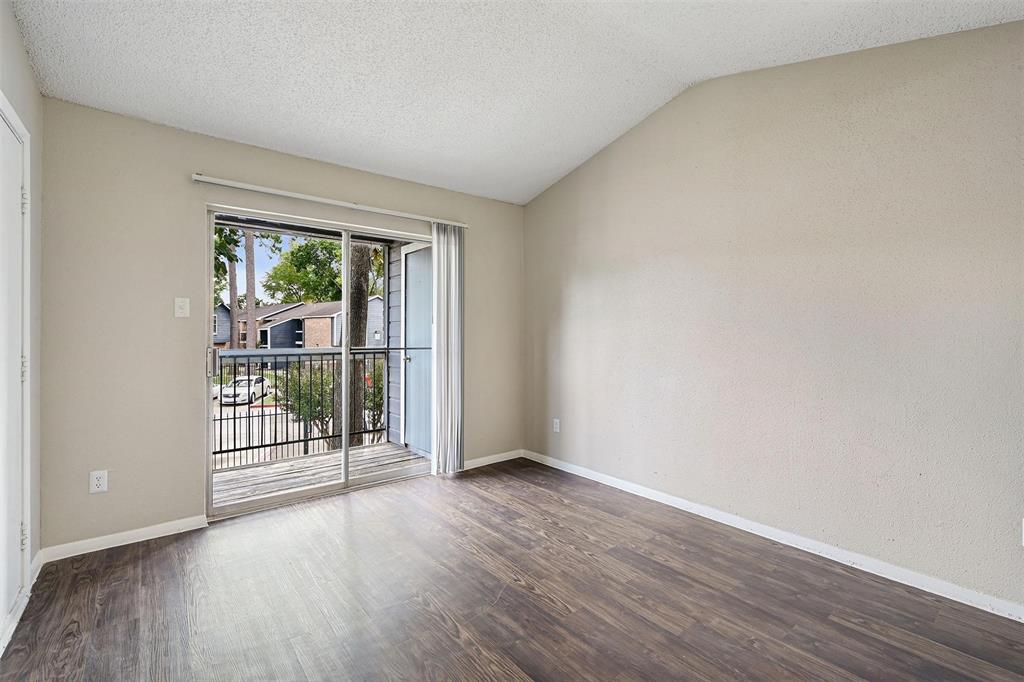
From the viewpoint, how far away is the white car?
3941mm

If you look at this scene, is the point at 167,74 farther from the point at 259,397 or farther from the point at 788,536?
the point at 788,536

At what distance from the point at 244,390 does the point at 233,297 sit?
1090 millimetres

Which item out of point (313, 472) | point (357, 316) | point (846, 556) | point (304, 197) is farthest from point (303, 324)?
point (846, 556)

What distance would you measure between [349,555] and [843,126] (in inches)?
139

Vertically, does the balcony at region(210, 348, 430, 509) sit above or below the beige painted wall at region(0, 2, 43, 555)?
below

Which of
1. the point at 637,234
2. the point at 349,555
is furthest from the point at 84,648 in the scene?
the point at 637,234

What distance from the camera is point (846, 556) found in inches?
101

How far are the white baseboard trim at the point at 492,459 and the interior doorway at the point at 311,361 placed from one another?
360 mm

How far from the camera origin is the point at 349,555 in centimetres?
261

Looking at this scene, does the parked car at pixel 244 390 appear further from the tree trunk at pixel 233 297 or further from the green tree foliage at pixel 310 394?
the tree trunk at pixel 233 297

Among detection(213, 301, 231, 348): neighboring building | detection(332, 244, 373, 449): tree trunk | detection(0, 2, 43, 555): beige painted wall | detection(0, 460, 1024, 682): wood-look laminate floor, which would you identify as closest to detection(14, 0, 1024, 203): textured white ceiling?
detection(0, 2, 43, 555): beige painted wall

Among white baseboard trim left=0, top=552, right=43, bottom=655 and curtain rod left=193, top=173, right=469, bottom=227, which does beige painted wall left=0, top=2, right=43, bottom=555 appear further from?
curtain rod left=193, top=173, right=469, bottom=227

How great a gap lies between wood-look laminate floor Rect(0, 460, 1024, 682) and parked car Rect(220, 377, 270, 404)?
50.6 inches

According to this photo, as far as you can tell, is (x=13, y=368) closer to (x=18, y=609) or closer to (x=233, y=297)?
(x=18, y=609)
